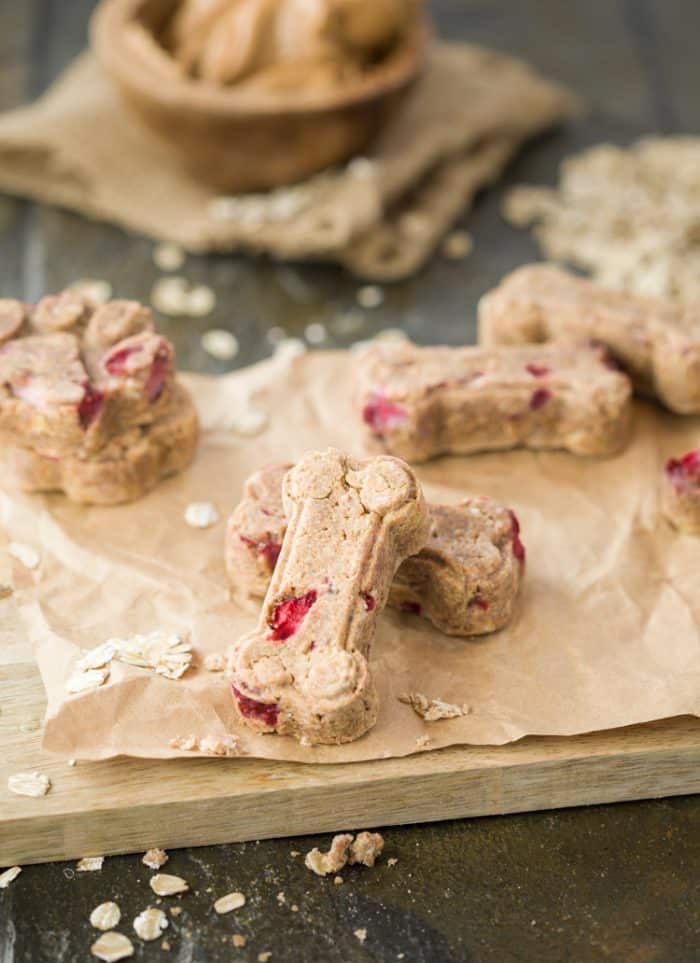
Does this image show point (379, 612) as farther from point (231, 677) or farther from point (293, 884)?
point (293, 884)

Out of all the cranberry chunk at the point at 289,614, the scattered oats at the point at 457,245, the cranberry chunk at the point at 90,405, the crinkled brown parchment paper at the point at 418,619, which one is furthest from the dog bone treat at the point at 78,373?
the scattered oats at the point at 457,245

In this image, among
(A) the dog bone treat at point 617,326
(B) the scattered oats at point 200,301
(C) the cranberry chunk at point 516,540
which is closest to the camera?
(C) the cranberry chunk at point 516,540

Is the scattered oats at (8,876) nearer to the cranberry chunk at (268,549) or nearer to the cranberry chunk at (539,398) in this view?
the cranberry chunk at (268,549)

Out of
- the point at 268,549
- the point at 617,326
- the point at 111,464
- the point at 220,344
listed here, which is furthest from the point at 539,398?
the point at 220,344

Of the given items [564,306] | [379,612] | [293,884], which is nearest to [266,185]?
[564,306]

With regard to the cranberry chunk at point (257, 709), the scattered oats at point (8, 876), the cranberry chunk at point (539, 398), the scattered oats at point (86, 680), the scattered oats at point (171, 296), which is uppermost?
the cranberry chunk at point (539, 398)

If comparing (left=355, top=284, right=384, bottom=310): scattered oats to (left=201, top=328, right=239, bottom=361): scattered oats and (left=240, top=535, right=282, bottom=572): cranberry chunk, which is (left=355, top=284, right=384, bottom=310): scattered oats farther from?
(left=240, top=535, right=282, bottom=572): cranberry chunk

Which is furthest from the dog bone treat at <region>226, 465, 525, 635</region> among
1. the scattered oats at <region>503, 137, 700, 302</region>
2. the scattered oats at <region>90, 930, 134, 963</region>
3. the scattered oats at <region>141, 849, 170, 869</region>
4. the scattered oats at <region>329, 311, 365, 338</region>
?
the scattered oats at <region>503, 137, 700, 302</region>

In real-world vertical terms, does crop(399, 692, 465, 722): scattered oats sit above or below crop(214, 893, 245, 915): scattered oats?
above
